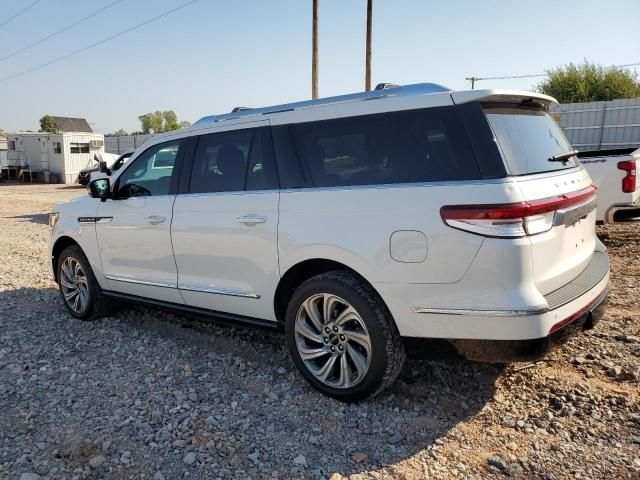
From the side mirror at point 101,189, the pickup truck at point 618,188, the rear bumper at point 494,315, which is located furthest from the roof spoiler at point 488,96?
the pickup truck at point 618,188

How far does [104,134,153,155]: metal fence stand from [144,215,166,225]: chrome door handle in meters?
29.5

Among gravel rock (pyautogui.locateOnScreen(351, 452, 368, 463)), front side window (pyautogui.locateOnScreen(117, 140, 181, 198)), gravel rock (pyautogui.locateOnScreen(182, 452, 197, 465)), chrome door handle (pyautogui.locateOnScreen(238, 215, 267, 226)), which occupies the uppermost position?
front side window (pyautogui.locateOnScreen(117, 140, 181, 198))

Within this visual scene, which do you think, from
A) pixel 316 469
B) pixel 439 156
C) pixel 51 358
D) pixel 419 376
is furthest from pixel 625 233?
pixel 51 358

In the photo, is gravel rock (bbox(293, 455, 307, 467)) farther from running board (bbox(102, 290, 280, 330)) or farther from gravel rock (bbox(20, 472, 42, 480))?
gravel rock (bbox(20, 472, 42, 480))

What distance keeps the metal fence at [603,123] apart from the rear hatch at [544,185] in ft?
60.8

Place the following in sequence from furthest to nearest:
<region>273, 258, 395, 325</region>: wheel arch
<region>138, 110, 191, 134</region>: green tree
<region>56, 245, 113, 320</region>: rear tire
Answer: <region>138, 110, 191, 134</region>: green tree
<region>56, 245, 113, 320</region>: rear tire
<region>273, 258, 395, 325</region>: wheel arch

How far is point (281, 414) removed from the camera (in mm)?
3430

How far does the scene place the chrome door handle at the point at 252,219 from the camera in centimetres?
370

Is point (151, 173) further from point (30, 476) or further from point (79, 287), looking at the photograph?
point (30, 476)

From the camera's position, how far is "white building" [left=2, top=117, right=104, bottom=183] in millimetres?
28000

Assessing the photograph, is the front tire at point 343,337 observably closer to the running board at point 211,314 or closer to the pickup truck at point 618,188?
the running board at point 211,314

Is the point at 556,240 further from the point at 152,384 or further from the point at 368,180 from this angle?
the point at 152,384

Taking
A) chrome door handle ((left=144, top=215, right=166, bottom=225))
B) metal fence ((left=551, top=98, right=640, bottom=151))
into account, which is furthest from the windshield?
metal fence ((left=551, top=98, right=640, bottom=151))

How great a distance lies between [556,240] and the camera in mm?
2947
